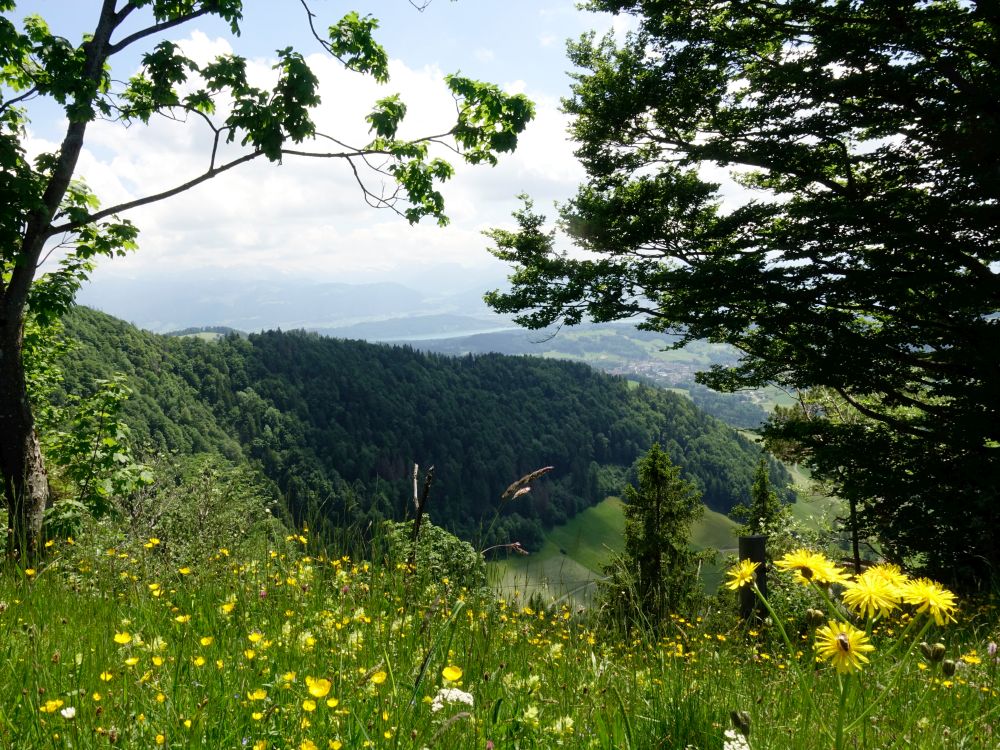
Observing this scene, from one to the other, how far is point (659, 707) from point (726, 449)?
192 meters

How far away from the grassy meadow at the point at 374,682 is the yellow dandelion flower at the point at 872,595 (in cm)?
9

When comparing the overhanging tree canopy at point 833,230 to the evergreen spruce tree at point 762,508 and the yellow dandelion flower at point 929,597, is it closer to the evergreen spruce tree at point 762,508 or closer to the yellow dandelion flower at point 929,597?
the yellow dandelion flower at point 929,597

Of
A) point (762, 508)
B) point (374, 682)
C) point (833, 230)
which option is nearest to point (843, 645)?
point (374, 682)

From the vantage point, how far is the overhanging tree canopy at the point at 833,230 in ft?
32.9

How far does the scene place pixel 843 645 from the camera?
1.29m

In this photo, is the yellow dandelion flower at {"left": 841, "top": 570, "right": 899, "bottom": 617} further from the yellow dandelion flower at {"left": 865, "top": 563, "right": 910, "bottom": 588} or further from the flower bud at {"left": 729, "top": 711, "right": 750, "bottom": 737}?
the flower bud at {"left": 729, "top": 711, "right": 750, "bottom": 737}

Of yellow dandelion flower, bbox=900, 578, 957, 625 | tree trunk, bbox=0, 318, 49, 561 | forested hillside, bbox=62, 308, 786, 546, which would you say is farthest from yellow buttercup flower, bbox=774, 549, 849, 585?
forested hillside, bbox=62, 308, 786, 546

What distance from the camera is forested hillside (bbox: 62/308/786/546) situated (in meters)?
145

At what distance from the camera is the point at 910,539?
1143cm

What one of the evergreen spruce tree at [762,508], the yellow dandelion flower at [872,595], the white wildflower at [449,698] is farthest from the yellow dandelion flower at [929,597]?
the evergreen spruce tree at [762,508]

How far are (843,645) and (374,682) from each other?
1461mm

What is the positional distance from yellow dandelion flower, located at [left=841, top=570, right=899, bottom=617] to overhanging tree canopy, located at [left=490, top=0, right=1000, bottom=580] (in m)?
10.3

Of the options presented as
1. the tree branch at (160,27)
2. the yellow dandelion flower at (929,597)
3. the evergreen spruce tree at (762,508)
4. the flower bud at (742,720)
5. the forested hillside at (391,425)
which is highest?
the tree branch at (160,27)

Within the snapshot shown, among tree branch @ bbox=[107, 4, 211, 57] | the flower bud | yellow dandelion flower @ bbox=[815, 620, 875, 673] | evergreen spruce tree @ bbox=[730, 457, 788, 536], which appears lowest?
evergreen spruce tree @ bbox=[730, 457, 788, 536]
